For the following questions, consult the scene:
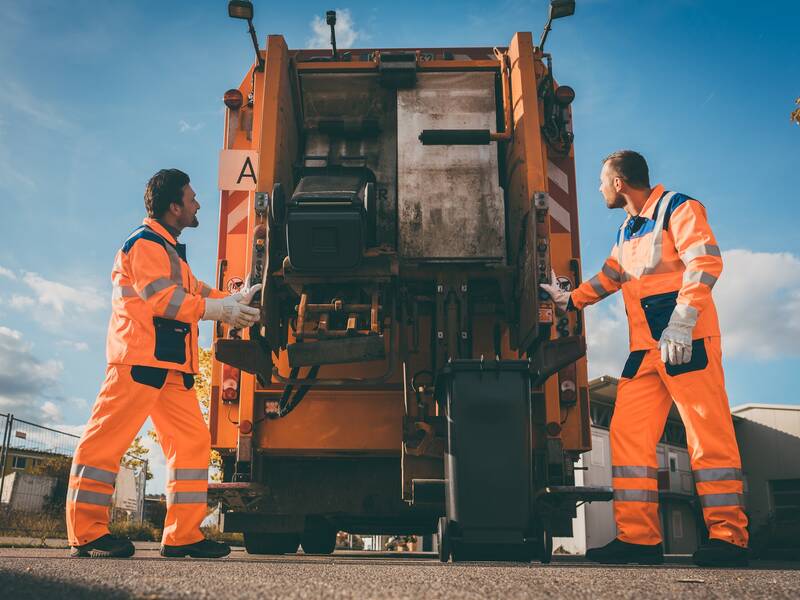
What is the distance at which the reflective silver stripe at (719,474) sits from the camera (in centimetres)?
305

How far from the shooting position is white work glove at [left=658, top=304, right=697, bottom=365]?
314 centimetres

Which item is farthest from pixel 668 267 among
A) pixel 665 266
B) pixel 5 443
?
pixel 5 443

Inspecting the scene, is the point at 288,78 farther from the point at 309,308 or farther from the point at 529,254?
the point at 529,254

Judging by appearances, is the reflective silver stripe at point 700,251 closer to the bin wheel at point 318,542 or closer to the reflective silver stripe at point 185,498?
the reflective silver stripe at point 185,498

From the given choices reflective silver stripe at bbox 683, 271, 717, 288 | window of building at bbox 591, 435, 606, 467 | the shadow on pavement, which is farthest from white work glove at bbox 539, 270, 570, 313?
window of building at bbox 591, 435, 606, 467

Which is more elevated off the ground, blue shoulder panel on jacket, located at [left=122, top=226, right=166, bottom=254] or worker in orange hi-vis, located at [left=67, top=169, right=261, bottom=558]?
blue shoulder panel on jacket, located at [left=122, top=226, right=166, bottom=254]

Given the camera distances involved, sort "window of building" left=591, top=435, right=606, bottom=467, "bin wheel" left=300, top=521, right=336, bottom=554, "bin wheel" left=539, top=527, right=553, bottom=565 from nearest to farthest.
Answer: "bin wheel" left=539, top=527, right=553, bottom=565, "bin wheel" left=300, top=521, right=336, bottom=554, "window of building" left=591, top=435, right=606, bottom=467

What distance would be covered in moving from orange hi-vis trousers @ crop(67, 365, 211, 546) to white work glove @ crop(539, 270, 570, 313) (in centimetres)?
179

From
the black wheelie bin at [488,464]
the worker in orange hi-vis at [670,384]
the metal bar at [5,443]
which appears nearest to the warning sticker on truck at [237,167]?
the black wheelie bin at [488,464]

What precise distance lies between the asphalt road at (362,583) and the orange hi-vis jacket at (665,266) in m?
1.12

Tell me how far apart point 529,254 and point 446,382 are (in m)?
0.88

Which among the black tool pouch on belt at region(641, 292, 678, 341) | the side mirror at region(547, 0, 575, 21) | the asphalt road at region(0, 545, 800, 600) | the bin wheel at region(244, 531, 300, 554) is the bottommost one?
the bin wheel at region(244, 531, 300, 554)

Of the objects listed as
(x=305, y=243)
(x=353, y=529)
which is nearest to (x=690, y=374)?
(x=305, y=243)

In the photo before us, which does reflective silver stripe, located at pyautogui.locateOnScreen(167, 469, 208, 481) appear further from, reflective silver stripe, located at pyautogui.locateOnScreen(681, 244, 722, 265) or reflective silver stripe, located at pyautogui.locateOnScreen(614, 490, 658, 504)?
reflective silver stripe, located at pyautogui.locateOnScreen(681, 244, 722, 265)
